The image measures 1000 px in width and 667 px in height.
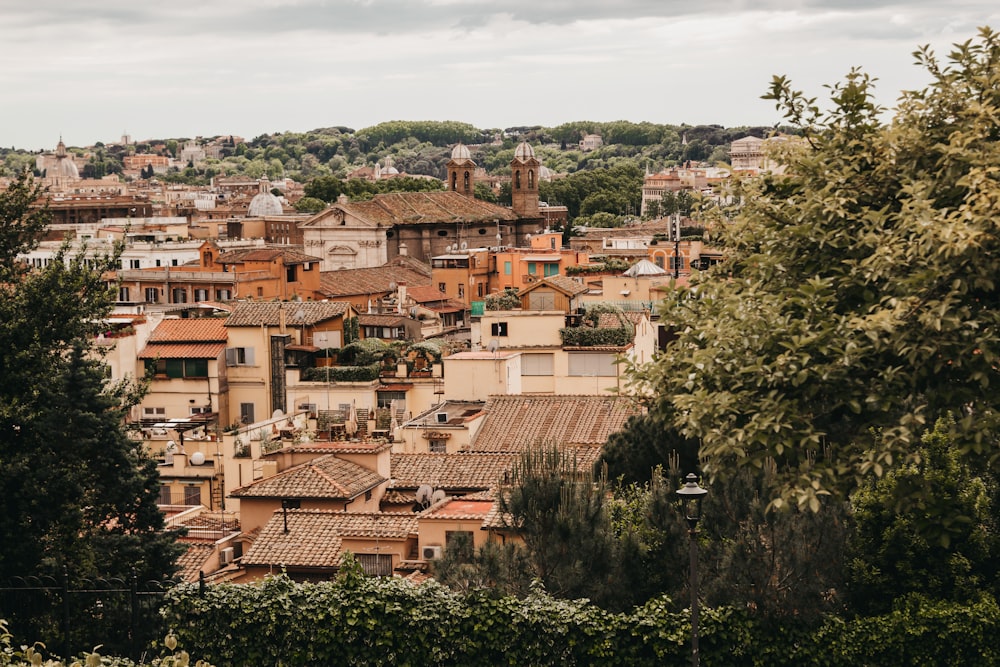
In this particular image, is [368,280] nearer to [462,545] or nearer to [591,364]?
[591,364]

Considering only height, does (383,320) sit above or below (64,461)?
below

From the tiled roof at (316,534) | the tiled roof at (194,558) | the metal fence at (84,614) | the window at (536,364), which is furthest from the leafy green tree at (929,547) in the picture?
the window at (536,364)

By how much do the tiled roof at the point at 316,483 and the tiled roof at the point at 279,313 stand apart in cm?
1365

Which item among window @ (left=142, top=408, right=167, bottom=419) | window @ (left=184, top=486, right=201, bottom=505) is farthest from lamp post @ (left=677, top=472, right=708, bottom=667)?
window @ (left=142, top=408, right=167, bottom=419)

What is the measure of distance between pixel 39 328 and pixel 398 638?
254 inches

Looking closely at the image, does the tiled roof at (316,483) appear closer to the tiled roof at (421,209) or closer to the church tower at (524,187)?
the tiled roof at (421,209)

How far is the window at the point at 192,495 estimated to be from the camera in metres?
24.3

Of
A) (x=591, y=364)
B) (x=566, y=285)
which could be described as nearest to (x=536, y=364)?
(x=591, y=364)

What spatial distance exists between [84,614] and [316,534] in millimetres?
3572

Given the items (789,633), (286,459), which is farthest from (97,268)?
(789,633)

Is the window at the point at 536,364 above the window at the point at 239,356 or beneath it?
above

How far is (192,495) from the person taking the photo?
79.9 ft

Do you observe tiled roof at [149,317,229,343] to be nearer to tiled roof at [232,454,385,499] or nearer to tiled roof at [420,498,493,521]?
tiled roof at [232,454,385,499]

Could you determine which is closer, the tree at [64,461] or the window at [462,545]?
the window at [462,545]
